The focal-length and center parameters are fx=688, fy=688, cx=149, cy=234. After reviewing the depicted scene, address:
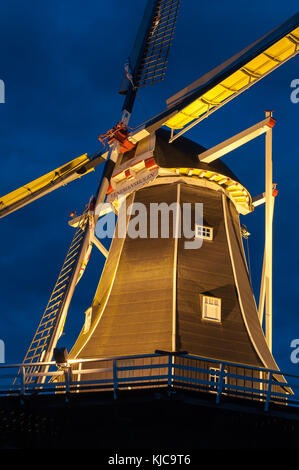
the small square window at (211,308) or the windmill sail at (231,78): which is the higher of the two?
the windmill sail at (231,78)

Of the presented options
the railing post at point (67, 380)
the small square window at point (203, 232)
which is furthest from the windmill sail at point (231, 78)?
the railing post at point (67, 380)

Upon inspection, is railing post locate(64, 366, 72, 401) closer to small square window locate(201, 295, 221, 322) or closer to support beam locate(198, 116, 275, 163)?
small square window locate(201, 295, 221, 322)

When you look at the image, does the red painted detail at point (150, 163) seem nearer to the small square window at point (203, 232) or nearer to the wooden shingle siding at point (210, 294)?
the wooden shingle siding at point (210, 294)

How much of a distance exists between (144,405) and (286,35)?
11.4 metres

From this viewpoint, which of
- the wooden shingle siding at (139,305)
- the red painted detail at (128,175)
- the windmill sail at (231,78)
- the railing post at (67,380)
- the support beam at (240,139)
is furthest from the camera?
the red painted detail at (128,175)

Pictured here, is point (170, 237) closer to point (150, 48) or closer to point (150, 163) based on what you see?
point (150, 163)

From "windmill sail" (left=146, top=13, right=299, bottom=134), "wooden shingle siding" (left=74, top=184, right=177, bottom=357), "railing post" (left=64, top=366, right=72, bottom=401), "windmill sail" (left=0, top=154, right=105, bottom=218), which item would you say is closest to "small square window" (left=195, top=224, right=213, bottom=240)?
"wooden shingle siding" (left=74, top=184, right=177, bottom=357)

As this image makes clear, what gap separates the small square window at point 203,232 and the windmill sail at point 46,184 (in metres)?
4.80

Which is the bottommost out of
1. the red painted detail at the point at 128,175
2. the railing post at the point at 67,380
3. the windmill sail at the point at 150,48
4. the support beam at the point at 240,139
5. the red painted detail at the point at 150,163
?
the railing post at the point at 67,380

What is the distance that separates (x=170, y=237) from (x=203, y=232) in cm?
117

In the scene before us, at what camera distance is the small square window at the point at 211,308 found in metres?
19.4

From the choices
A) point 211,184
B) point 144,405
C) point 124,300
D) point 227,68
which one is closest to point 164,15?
point 227,68

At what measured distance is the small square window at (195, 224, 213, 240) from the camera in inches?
844

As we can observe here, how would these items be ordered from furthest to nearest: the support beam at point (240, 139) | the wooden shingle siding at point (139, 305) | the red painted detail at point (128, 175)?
the red painted detail at point (128, 175)
the support beam at point (240, 139)
the wooden shingle siding at point (139, 305)
